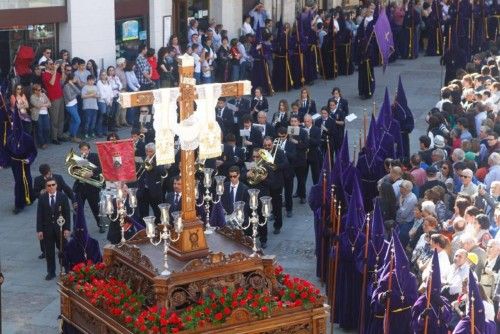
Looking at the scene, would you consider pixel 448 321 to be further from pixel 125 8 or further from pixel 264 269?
pixel 125 8

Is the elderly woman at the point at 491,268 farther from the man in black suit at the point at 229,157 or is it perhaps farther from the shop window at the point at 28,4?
the shop window at the point at 28,4

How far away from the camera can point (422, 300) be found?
12680 millimetres

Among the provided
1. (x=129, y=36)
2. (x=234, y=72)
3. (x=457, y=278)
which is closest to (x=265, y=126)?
(x=457, y=278)

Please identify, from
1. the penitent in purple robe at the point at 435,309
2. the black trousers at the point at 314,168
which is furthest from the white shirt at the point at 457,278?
the black trousers at the point at 314,168

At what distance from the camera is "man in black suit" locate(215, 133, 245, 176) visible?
19469mm

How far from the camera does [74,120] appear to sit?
81.5ft

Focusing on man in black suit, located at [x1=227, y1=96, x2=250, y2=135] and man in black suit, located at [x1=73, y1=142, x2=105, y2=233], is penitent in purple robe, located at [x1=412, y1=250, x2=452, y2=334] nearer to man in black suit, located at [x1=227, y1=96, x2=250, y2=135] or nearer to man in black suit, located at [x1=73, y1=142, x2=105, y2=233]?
man in black suit, located at [x1=73, y1=142, x2=105, y2=233]

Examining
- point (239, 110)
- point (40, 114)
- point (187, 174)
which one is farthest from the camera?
point (40, 114)

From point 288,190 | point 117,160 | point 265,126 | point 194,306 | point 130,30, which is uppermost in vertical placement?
point 130,30

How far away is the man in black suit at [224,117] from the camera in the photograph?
22.4 metres

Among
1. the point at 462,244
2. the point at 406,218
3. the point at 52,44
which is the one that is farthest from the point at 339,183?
the point at 52,44

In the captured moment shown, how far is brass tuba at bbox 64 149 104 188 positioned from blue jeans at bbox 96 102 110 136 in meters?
6.50

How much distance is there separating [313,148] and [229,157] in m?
2.38

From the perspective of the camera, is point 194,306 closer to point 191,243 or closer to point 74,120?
point 191,243
